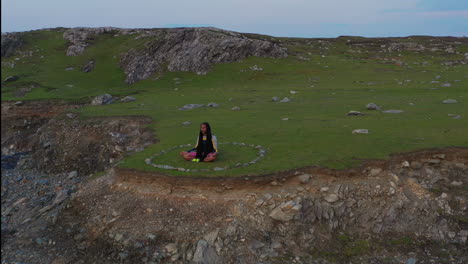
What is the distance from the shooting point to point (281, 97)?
43.1m

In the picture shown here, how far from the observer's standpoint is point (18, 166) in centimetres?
2883

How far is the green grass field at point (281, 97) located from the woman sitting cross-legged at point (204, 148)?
2.08 ft

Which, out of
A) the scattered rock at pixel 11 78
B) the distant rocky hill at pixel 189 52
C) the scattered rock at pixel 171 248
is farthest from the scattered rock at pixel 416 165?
the scattered rock at pixel 11 78

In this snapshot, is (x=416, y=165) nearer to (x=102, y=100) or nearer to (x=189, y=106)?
(x=189, y=106)

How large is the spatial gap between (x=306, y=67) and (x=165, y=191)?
51.2m

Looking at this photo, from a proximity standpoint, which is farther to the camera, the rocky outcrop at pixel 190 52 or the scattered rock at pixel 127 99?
the rocky outcrop at pixel 190 52

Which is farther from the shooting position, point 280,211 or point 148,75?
point 148,75

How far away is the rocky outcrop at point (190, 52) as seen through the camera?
211ft

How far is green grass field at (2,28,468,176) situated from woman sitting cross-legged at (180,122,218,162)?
0.64 metres

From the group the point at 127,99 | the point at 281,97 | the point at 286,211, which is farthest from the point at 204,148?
the point at 127,99

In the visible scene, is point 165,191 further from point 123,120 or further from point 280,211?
point 123,120

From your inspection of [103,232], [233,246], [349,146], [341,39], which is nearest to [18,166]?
[103,232]

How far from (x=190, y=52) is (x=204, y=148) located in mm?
48729

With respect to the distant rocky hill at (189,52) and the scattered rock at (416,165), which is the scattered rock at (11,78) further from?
the scattered rock at (416,165)
